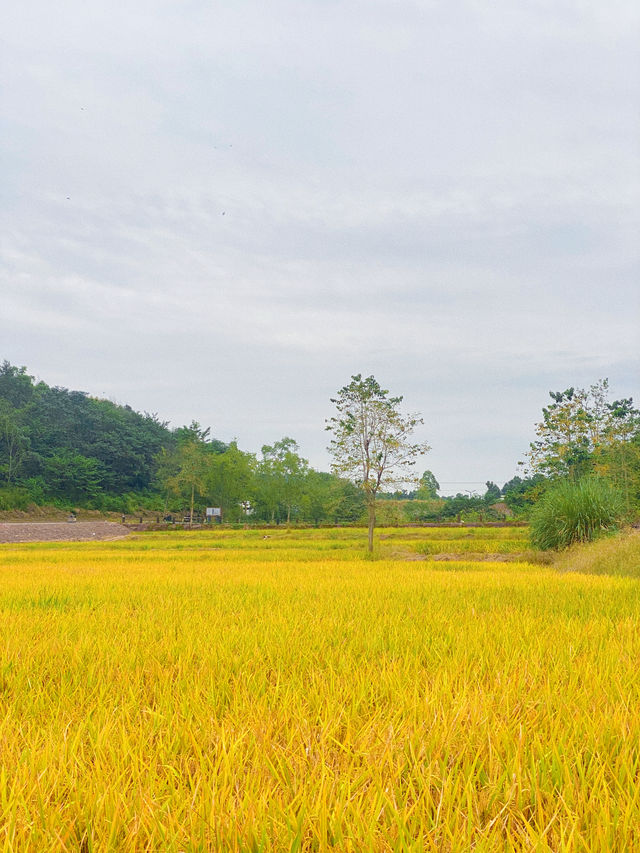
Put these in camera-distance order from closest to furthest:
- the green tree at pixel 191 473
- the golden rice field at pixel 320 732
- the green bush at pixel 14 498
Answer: the golden rice field at pixel 320 732, the green tree at pixel 191 473, the green bush at pixel 14 498

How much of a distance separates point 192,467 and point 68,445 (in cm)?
3219

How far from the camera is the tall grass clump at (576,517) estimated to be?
15.8 meters

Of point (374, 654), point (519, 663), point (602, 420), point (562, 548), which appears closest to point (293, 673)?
point (374, 654)

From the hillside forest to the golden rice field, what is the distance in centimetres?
2350

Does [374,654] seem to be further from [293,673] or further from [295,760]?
[295,760]

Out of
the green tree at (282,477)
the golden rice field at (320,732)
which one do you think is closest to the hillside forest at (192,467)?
the green tree at (282,477)

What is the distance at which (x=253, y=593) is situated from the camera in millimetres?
6277

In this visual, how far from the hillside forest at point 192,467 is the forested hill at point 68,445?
0.54 feet

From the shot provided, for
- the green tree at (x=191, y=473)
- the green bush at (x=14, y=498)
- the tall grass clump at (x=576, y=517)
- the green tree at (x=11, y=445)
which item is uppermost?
the green tree at (x=11, y=445)

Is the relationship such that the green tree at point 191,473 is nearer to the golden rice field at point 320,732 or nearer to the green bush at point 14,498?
→ the green bush at point 14,498

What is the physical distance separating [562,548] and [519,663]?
48.3 ft

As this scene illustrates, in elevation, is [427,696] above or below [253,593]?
above

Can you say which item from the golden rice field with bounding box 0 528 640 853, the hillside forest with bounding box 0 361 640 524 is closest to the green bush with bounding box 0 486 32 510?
the hillside forest with bounding box 0 361 640 524

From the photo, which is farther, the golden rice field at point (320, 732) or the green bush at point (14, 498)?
the green bush at point (14, 498)
